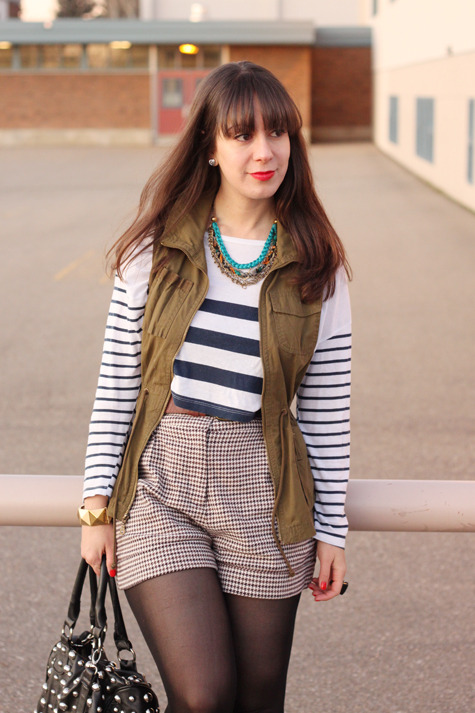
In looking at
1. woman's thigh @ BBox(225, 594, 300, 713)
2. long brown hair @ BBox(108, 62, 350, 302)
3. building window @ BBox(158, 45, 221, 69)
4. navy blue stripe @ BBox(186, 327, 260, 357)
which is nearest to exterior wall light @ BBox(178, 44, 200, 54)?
building window @ BBox(158, 45, 221, 69)

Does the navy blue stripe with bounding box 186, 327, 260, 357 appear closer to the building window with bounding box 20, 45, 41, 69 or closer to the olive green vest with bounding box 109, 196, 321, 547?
the olive green vest with bounding box 109, 196, 321, 547

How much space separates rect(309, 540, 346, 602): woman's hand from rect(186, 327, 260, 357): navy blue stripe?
0.49m

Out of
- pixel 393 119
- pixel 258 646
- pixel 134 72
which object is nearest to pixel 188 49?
pixel 134 72

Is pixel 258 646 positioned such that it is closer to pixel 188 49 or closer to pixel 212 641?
pixel 212 641

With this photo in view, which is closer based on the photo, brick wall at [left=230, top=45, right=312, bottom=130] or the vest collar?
the vest collar

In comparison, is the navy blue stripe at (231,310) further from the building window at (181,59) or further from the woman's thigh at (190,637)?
the building window at (181,59)

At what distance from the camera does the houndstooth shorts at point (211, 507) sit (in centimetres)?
224

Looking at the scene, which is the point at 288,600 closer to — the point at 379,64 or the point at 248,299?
the point at 248,299

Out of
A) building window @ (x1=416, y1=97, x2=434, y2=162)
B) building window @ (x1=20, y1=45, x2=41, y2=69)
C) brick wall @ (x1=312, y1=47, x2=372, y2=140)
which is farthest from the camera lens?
brick wall @ (x1=312, y1=47, x2=372, y2=140)

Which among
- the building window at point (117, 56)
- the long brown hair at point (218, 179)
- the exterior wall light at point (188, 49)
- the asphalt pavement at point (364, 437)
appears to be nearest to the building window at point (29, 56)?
the building window at point (117, 56)

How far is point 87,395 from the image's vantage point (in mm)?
7695

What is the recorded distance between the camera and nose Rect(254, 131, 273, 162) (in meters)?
2.39

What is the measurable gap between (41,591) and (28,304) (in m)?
7.14

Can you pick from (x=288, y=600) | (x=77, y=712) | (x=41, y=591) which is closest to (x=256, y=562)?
(x=288, y=600)
